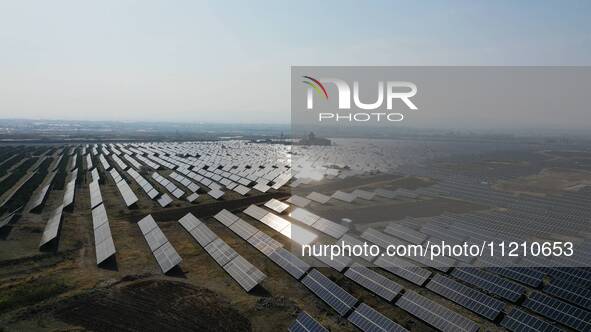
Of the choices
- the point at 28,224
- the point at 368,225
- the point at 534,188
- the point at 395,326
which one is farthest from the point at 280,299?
the point at 534,188

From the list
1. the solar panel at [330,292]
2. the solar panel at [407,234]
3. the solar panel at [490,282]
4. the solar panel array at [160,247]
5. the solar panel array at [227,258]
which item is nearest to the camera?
the solar panel at [330,292]

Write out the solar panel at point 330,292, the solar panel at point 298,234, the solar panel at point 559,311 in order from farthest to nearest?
the solar panel at point 298,234 < the solar panel at point 330,292 < the solar panel at point 559,311

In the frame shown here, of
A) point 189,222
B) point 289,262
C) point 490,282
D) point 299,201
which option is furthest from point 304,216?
point 490,282

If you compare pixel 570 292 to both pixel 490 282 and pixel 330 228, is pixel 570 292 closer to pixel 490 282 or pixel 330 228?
pixel 490 282

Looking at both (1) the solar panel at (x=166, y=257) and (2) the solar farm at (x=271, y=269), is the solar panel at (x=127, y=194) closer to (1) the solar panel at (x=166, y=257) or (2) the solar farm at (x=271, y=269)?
(2) the solar farm at (x=271, y=269)

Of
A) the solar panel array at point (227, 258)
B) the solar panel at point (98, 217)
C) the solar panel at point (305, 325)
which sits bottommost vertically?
the solar panel at point (305, 325)

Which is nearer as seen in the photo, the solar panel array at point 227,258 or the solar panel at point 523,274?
the solar panel array at point 227,258

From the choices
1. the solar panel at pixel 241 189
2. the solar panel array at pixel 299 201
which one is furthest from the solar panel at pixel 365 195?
the solar panel at pixel 241 189

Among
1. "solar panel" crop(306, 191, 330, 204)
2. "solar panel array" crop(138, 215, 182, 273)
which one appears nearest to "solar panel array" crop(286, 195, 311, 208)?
"solar panel" crop(306, 191, 330, 204)

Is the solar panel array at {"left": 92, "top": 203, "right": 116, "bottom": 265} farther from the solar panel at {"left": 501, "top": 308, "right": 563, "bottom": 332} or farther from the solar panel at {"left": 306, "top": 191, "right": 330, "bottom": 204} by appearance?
the solar panel at {"left": 501, "top": 308, "right": 563, "bottom": 332}
